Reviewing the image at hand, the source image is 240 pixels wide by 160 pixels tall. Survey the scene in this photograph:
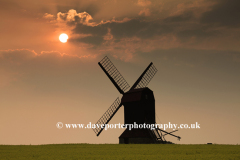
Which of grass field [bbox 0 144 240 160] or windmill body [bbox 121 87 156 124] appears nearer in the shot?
grass field [bbox 0 144 240 160]

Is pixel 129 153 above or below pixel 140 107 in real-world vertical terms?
below

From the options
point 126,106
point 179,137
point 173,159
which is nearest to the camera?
point 173,159

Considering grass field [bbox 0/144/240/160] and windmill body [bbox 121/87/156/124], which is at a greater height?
windmill body [bbox 121/87/156/124]

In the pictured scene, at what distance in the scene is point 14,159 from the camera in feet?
56.9

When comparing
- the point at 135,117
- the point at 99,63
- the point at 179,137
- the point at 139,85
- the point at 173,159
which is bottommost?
the point at 173,159

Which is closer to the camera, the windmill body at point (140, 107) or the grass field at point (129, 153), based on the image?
the grass field at point (129, 153)

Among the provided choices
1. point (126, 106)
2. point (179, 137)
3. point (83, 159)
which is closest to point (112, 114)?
point (126, 106)

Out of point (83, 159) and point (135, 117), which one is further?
point (135, 117)

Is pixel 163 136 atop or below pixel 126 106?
below

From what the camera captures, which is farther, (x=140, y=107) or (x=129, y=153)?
(x=140, y=107)

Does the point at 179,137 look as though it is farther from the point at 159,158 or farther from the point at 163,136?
the point at 159,158

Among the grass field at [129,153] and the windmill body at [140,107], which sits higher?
the windmill body at [140,107]

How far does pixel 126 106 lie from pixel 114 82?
12.0ft

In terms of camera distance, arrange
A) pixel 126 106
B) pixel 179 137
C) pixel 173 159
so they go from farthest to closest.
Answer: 1. pixel 126 106
2. pixel 179 137
3. pixel 173 159
